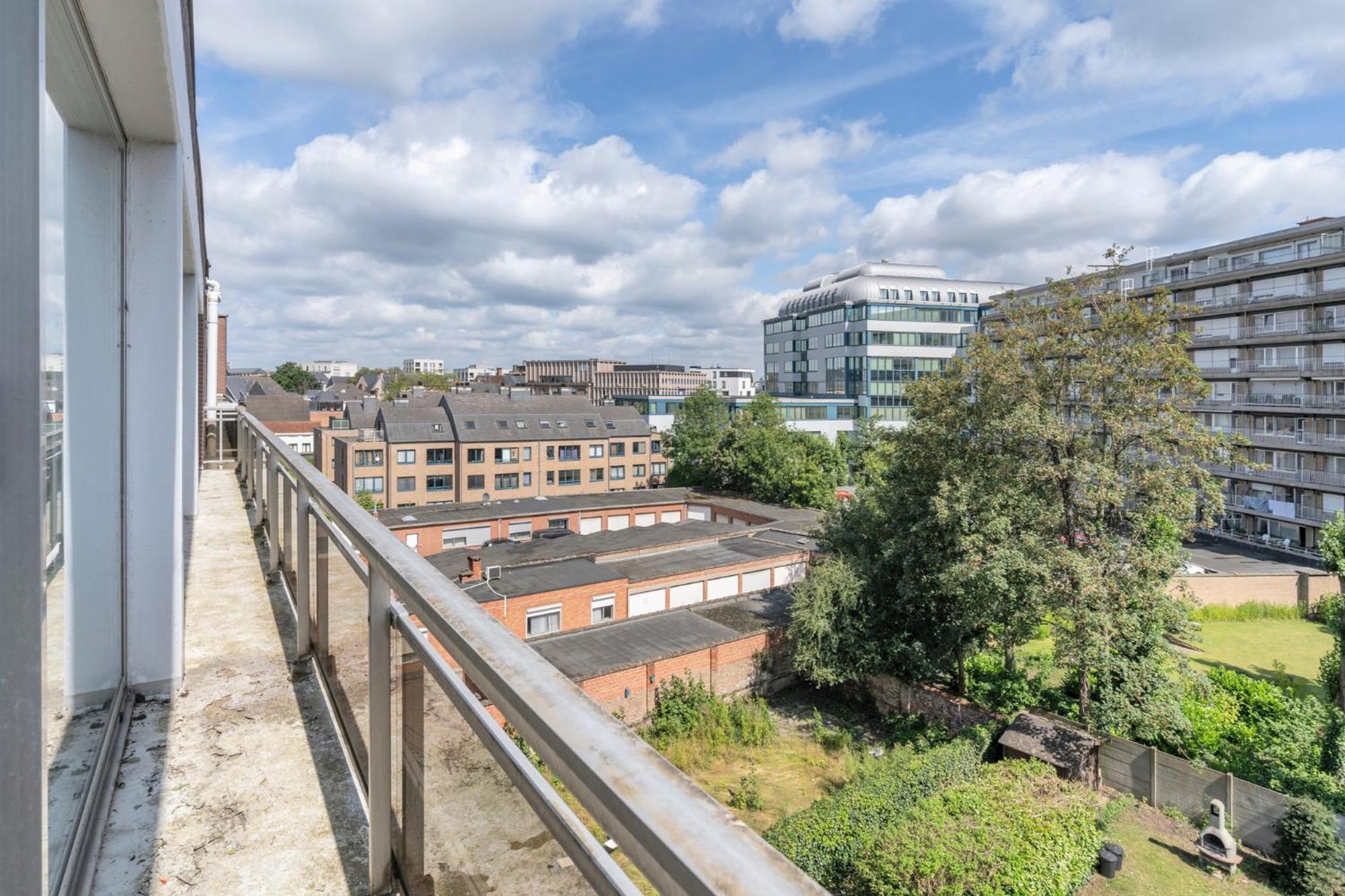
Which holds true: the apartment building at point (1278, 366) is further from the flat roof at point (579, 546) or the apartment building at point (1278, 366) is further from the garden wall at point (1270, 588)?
the flat roof at point (579, 546)

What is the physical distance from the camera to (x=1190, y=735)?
13922 mm

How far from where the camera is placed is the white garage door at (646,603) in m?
19.0

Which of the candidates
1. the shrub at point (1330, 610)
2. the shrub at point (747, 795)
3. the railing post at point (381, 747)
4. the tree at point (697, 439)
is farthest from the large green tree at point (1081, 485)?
the tree at point (697, 439)

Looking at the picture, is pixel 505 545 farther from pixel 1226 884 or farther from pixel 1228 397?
pixel 1228 397

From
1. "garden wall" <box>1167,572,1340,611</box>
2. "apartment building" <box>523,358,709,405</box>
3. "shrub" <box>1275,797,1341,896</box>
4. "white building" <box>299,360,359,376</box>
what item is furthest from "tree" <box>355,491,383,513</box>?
"white building" <box>299,360,359,376</box>

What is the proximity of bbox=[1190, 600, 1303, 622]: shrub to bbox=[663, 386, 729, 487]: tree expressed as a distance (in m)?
23.1

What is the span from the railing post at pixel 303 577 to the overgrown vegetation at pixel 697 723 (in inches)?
476

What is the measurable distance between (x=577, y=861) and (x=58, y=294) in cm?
231

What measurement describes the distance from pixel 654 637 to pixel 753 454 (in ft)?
74.0

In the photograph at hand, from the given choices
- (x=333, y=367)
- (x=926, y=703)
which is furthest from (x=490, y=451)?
(x=333, y=367)

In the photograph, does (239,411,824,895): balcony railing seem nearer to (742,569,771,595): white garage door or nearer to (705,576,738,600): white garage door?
(705,576,738,600): white garage door

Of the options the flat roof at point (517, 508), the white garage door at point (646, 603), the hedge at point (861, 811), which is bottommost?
the hedge at point (861, 811)

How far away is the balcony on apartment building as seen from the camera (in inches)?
28.1

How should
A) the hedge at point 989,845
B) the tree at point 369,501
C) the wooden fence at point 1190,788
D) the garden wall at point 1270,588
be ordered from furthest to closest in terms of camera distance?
the tree at point 369,501, the garden wall at point 1270,588, the wooden fence at point 1190,788, the hedge at point 989,845
